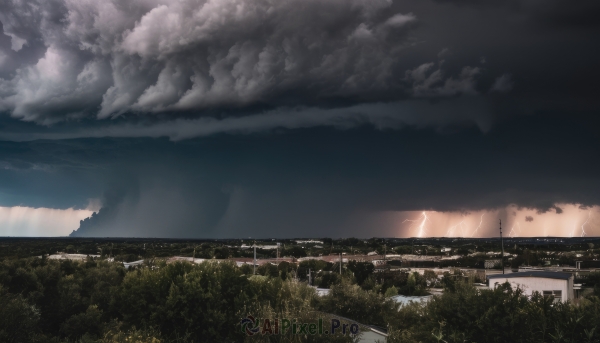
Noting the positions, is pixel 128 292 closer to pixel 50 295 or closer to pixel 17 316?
pixel 17 316

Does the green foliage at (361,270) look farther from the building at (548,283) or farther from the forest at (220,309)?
the forest at (220,309)

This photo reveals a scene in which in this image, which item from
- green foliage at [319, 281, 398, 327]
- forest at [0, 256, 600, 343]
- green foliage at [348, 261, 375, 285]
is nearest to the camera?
forest at [0, 256, 600, 343]

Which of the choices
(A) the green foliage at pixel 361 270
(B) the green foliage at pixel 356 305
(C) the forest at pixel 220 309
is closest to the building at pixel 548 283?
(C) the forest at pixel 220 309

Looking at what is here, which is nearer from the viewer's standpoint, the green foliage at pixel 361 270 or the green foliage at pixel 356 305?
the green foliage at pixel 356 305

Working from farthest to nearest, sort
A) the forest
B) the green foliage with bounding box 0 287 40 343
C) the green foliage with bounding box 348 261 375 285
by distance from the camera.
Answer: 1. the green foliage with bounding box 348 261 375 285
2. the green foliage with bounding box 0 287 40 343
3. the forest

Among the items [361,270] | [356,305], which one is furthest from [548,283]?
[361,270]

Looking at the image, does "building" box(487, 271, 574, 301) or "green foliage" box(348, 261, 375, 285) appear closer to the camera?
"building" box(487, 271, 574, 301)

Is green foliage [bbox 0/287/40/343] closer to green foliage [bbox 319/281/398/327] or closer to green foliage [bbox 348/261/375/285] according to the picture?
green foliage [bbox 319/281/398/327]

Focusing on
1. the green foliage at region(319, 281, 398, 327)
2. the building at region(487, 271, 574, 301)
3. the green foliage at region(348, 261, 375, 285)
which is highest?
the building at region(487, 271, 574, 301)

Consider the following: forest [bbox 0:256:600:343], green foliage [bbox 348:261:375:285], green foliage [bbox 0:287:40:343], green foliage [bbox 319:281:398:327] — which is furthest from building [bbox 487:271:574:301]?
green foliage [bbox 348:261:375:285]
